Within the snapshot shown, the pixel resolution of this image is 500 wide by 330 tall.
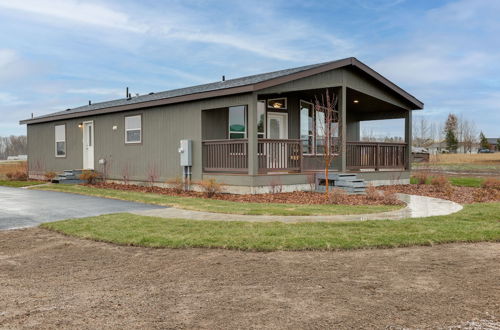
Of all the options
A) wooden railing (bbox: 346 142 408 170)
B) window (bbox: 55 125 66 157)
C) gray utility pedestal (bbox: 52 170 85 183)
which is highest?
window (bbox: 55 125 66 157)

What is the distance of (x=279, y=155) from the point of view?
40.6 feet

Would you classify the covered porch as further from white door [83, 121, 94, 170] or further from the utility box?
white door [83, 121, 94, 170]

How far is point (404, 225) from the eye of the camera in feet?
22.6

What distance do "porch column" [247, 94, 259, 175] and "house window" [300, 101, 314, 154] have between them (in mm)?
4464

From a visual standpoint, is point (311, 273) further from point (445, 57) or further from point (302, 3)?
point (445, 57)

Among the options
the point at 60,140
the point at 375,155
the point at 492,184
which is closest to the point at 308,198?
the point at 375,155

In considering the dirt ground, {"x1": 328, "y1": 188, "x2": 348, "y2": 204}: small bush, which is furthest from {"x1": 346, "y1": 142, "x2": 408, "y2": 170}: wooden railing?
the dirt ground

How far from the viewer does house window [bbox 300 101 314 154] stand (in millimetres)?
15578

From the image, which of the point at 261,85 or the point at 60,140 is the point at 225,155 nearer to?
the point at 261,85

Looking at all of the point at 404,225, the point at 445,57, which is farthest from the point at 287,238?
the point at 445,57

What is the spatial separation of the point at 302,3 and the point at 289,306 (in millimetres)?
15893

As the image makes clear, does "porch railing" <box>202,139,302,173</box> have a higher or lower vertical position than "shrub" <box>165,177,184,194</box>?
higher

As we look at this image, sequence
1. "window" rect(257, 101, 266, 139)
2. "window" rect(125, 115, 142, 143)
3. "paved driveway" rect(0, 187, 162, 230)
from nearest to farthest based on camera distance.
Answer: "paved driveway" rect(0, 187, 162, 230) < "window" rect(257, 101, 266, 139) < "window" rect(125, 115, 142, 143)

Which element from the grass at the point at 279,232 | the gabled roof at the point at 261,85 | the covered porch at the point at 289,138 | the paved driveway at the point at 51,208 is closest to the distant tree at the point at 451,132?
the covered porch at the point at 289,138
